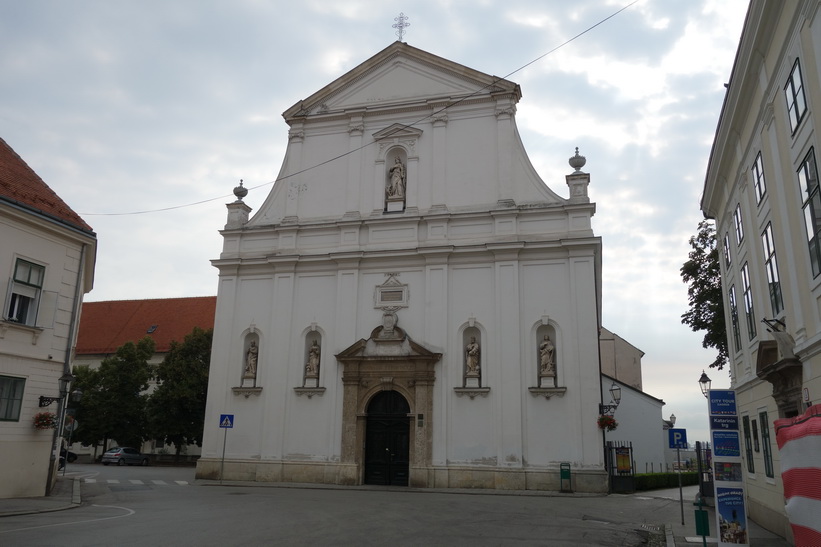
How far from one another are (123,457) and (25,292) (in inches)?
1050

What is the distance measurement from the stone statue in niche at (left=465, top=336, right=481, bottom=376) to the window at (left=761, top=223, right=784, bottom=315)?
11726 mm

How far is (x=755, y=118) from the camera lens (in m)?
12.9

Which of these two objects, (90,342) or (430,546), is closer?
(430,546)

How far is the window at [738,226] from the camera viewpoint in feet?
51.8

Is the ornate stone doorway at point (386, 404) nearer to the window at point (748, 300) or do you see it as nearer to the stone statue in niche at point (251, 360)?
the stone statue in niche at point (251, 360)

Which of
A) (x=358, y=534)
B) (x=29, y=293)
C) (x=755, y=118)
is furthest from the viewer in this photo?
(x=29, y=293)

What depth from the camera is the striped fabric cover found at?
20.7 feet

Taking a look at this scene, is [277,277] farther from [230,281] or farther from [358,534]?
[358,534]

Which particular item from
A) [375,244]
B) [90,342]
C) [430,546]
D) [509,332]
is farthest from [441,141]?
[90,342]

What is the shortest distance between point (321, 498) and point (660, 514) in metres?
8.77

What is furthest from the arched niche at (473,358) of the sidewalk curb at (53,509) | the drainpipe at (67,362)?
the drainpipe at (67,362)

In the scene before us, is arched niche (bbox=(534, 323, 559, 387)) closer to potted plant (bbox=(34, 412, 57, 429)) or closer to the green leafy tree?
potted plant (bbox=(34, 412, 57, 429))

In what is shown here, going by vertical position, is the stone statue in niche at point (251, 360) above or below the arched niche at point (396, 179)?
below

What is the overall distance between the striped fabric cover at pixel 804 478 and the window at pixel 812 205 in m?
3.01
